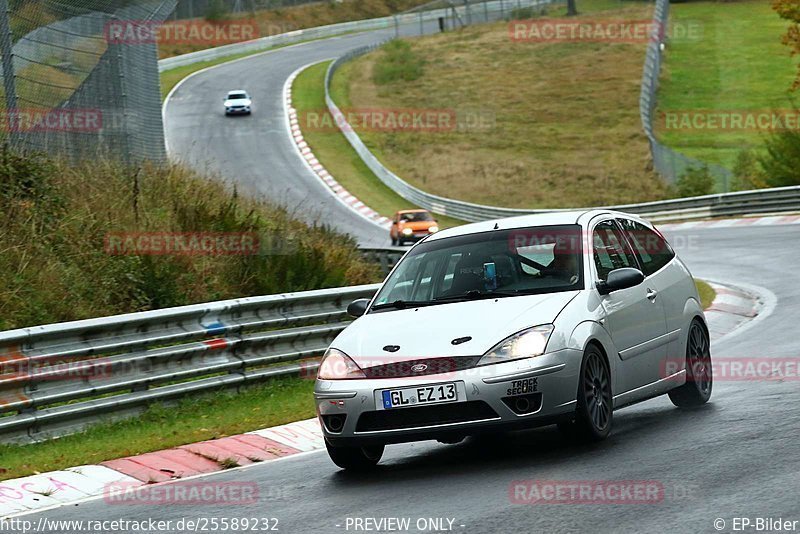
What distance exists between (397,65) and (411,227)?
4049 cm

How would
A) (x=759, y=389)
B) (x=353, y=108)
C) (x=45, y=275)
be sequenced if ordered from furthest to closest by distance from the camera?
1. (x=353, y=108)
2. (x=45, y=275)
3. (x=759, y=389)

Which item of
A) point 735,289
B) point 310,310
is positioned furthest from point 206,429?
point 735,289

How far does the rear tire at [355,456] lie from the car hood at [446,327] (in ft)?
2.24

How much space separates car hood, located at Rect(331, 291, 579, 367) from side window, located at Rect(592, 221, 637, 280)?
65cm

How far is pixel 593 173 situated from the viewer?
53719 millimetres

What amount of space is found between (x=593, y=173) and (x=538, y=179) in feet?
7.78

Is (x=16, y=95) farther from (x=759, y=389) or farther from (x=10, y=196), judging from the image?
(x=759, y=389)

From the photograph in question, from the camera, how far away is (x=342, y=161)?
5478cm

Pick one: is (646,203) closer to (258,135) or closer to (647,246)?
(258,135)

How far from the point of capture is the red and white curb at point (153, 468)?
821 centimetres

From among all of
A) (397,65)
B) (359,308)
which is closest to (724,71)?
(397,65)

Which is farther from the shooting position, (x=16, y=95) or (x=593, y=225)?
(x=16, y=95)

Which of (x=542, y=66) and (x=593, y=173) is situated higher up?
(x=542, y=66)

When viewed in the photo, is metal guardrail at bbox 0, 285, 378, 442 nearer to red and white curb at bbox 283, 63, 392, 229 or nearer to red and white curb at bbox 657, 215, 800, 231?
red and white curb at bbox 657, 215, 800, 231
